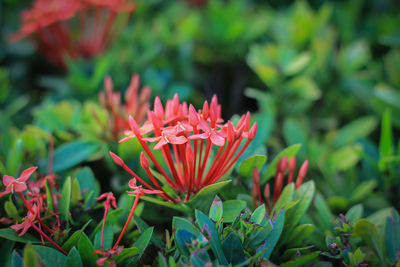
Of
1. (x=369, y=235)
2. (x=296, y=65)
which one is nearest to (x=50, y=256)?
(x=369, y=235)

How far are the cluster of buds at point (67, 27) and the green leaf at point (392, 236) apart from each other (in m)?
1.23

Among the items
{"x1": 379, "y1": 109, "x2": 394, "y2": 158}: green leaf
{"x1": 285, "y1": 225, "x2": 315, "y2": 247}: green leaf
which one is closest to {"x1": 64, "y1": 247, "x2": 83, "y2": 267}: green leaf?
{"x1": 285, "y1": 225, "x2": 315, "y2": 247}: green leaf

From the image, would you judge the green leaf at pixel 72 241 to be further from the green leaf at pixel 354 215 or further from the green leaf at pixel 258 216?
the green leaf at pixel 354 215

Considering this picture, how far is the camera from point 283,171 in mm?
849

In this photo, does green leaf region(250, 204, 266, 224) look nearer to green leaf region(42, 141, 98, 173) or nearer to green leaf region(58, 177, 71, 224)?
green leaf region(58, 177, 71, 224)

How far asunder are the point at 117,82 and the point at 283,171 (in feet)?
2.72

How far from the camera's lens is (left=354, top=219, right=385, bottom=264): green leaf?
2.48 feet

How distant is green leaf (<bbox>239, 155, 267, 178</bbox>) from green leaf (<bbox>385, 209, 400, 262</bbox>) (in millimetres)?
325

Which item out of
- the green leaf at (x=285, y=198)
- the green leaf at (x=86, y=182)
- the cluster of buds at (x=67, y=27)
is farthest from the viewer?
the cluster of buds at (x=67, y=27)

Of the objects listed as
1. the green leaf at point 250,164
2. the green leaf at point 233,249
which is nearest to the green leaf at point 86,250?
the green leaf at point 233,249

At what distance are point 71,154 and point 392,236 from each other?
85 centimetres

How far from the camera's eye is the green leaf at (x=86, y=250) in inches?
27.0

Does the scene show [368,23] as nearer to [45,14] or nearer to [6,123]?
[45,14]

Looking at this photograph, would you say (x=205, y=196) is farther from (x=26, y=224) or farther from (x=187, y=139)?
(x=26, y=224)
